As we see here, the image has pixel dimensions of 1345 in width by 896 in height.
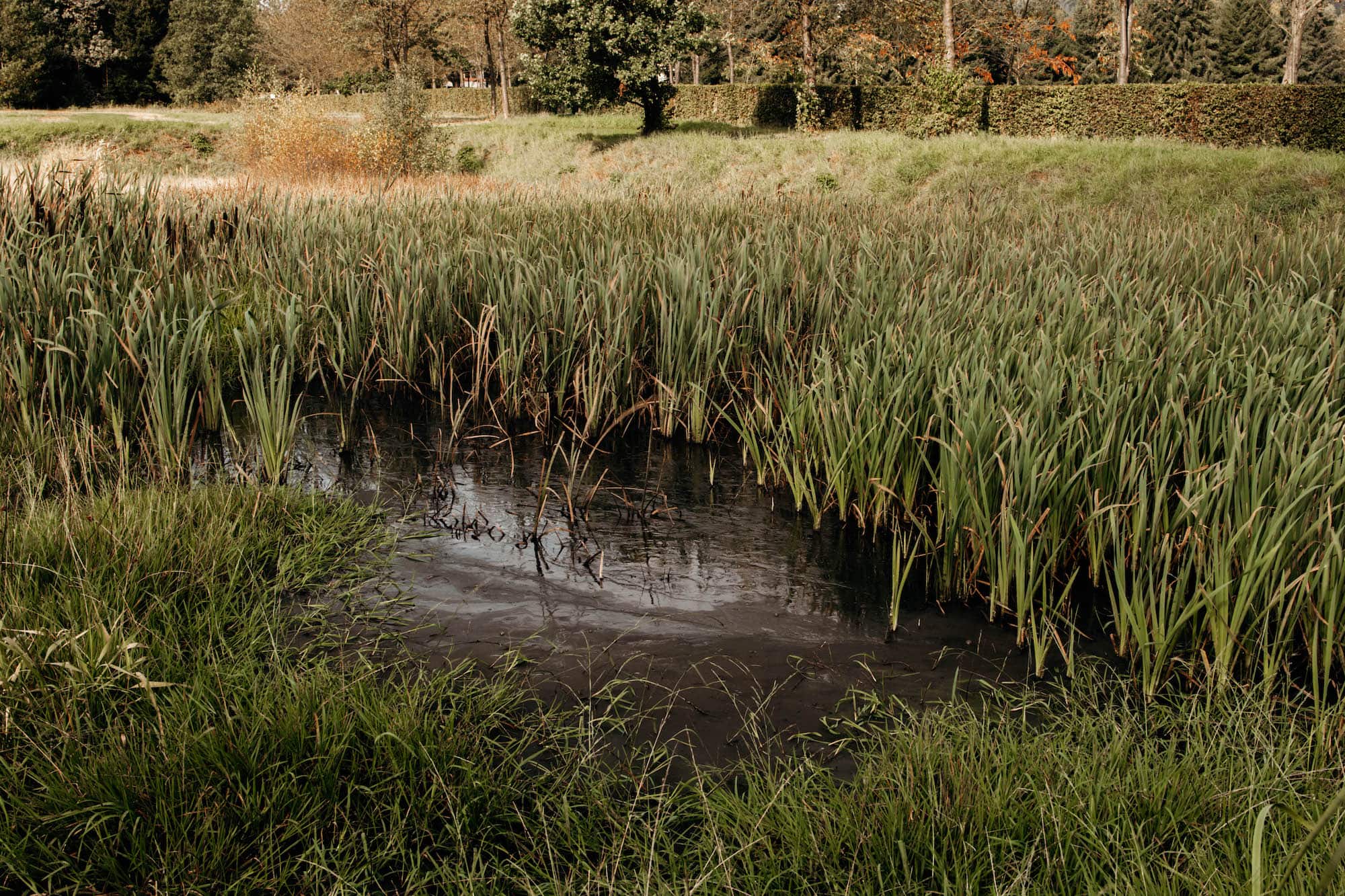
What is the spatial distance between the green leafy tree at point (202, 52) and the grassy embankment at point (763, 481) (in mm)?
39073

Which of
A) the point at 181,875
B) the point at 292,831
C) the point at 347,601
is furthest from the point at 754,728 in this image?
the point at 347,601

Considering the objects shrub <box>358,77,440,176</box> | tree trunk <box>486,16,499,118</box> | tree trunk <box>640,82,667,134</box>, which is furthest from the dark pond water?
tree trunk <box>486,16,499,118</box>

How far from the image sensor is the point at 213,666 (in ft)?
6.28

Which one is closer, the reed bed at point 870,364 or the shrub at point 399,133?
the reed bed at point 870,364

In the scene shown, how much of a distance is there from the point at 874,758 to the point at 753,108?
84.1 feet

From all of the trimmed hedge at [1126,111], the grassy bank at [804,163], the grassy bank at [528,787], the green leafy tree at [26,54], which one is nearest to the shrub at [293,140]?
the grassy bank at [804,163]

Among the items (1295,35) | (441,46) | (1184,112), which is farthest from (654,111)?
(441,46)

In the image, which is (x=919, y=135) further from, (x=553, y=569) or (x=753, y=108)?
(x=553, y=569)

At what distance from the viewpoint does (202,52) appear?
38.7 m

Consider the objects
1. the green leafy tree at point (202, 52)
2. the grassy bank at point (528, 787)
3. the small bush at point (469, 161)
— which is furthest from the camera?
the green leafy tree at point (202, 52)

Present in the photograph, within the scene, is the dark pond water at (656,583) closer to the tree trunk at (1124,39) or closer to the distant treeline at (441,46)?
the tree trunk at (1124,39)

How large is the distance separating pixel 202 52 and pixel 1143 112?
124ft

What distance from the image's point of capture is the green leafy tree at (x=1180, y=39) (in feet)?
131

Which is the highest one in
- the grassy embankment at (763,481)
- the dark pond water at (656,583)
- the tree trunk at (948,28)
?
the tree trunk at (948,28)
